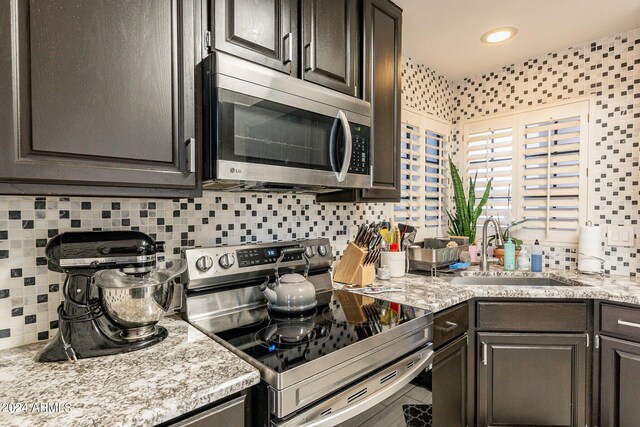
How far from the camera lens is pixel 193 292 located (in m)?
1.31

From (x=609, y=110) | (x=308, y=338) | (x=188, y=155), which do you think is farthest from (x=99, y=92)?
(x=609, y=110)

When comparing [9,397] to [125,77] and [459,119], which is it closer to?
[125,77]

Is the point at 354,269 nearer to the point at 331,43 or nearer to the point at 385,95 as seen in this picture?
the point at 385,95

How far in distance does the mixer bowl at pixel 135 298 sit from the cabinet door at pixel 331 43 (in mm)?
923

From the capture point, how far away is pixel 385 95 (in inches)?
70.1

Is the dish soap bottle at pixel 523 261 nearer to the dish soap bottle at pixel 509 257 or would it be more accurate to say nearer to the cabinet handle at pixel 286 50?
the dish soap bottle at pixel 509 257

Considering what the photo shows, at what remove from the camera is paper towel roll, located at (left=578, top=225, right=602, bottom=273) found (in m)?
2.10

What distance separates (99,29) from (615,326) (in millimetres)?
2337

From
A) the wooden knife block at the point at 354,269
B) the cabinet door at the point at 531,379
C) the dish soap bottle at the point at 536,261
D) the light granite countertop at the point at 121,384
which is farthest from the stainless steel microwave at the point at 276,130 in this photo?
the dish soap bottle at the point at 536,261

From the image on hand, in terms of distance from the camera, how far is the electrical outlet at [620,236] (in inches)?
82.1

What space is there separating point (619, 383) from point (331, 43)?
2051 mm

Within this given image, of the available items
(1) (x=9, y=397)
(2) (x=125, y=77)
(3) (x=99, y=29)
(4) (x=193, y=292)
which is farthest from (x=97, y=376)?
(3) (x=99, y=29)

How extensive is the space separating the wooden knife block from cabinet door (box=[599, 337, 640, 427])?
1.16 meters

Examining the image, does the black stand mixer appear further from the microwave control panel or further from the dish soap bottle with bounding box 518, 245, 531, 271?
the dish soap bottle with bounding box 518, 245, 531, 271
